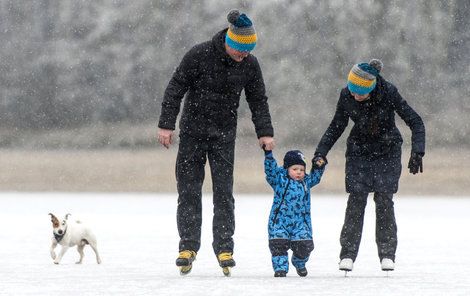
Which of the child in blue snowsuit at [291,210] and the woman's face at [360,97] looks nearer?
the child in blue snowsuit at [291,210]

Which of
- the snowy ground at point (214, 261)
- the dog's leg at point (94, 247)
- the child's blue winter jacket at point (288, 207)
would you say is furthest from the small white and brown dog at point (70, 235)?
the child's blue winter jacket at point (288, 207)

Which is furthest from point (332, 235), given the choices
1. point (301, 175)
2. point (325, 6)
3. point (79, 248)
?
point (325, 6)

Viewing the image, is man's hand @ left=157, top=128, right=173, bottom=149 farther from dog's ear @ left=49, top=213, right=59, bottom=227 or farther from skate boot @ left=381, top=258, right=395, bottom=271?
dog's ear @ left=49, top=213, right=59, bottom=227

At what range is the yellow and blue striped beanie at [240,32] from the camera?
10.0 meters

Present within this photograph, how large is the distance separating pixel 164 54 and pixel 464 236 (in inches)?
1273

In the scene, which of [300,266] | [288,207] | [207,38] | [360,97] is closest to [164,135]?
[288,207]

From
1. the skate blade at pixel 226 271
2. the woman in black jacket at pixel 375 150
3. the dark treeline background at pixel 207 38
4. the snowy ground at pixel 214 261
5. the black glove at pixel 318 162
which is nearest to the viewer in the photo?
the snowy ground at pixel 214 261

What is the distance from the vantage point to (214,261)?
11.9 m

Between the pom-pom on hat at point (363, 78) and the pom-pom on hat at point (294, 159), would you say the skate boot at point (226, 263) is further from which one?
the pom-pom on hat at point (363, 78)

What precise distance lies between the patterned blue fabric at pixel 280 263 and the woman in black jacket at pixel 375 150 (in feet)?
1.63

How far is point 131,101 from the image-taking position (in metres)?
46.3

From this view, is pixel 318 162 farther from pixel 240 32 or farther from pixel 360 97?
pixel 240 32

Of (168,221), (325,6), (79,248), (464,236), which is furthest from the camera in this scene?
(325,6)

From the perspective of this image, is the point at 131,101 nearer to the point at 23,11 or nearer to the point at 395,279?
the point at 23,11
